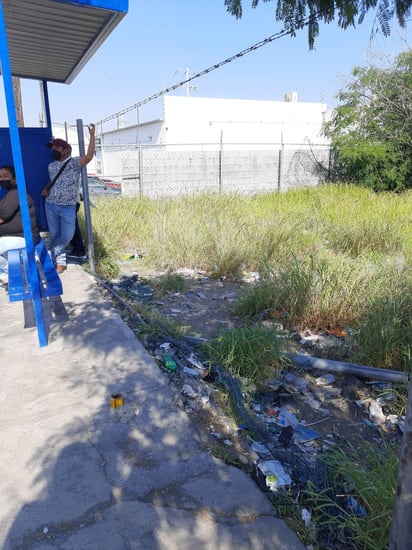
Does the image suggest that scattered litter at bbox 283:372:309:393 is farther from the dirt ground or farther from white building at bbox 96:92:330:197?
white building at bbox 96:92:330:197

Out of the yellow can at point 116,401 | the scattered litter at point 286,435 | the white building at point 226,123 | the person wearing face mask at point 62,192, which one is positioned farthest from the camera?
the white building at point 226,123

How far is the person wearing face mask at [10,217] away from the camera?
465 centimetres

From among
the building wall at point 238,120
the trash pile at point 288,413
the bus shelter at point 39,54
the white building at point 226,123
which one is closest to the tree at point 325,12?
the bus shelter at point 39,54

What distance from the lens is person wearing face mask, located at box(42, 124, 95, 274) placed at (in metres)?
5.20

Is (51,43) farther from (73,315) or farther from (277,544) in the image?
(277,544)

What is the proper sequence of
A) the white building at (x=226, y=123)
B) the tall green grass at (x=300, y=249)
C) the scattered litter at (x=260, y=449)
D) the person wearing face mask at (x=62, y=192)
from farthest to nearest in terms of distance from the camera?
the white building at (x=226, y=123), the person wearing face mask at (x=62, y=192), the tall green grass at (x=300, y=249), the scattered litter at (x=260, y=449)

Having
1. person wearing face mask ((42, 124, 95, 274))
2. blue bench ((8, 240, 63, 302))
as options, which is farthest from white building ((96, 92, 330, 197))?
blue bench ((8, 240, 63, 302))

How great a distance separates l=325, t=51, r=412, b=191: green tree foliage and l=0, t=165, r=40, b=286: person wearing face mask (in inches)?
495

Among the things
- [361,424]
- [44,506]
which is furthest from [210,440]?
[361,424]

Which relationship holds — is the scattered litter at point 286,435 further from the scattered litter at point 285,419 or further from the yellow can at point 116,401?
the yellow can at point 116,401

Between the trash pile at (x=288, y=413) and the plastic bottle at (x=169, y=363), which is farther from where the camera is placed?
the plastic bottle at (x=169, y=363)

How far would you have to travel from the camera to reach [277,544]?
1.77 meters

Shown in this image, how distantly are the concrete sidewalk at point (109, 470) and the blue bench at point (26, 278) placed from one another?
0.48m

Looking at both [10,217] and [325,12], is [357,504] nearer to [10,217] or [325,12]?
[325,12]
